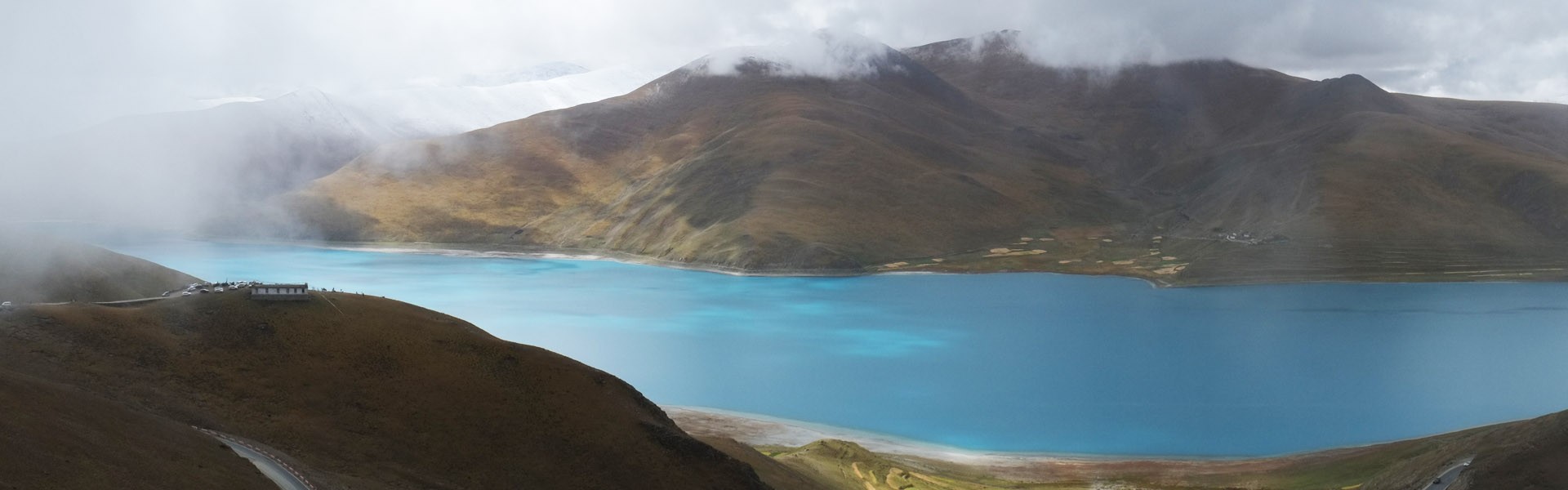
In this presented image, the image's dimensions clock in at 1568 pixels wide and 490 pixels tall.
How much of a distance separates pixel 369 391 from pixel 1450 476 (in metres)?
41.6

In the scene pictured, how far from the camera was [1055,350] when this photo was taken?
11050cm

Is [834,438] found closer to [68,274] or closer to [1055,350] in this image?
[1055,350]

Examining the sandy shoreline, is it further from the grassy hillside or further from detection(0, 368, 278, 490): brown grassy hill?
detection(0, 368, 278, 490): brown grassy hill

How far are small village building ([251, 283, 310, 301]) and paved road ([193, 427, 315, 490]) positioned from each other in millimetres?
10140

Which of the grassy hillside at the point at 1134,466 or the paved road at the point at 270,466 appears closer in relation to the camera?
the paved road at the point at 270,466

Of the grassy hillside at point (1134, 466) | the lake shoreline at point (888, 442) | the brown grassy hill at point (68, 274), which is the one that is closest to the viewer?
the grassy hillside at point (1134, 466)

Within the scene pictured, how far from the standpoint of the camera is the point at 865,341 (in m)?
118

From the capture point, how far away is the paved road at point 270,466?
34.2m

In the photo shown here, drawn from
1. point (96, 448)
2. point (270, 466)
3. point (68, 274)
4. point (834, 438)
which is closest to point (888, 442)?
point (834, 438)

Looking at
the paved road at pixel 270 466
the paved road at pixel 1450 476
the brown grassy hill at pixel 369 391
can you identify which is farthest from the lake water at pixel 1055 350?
the paved road at pixel 270 466

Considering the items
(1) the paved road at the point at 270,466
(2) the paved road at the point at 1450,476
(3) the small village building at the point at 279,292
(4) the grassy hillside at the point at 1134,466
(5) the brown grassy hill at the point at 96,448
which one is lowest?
(4) the grassy hillside at the point at 1134,466

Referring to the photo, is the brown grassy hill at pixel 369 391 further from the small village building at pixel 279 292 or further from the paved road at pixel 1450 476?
the paved road at pixel 1450 476

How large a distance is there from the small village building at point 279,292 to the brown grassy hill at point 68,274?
2065cm

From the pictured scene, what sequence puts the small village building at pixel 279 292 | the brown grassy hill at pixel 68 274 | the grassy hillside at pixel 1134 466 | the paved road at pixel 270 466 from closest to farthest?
the paved road at pixel 270 466, the small village building at pixel 279 292, the grassy hillside at pixel 1134 466, the brown grassy hill at pixel 68 274
